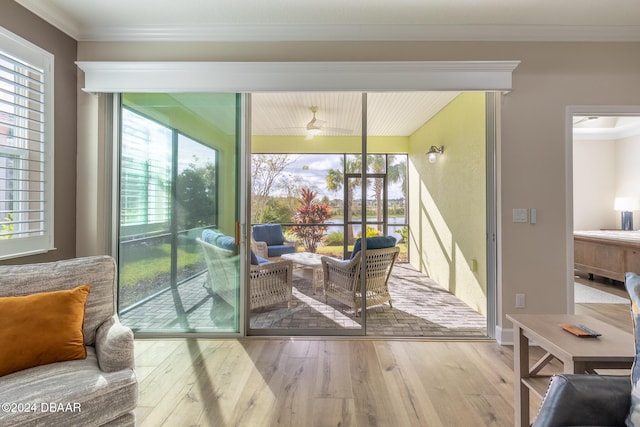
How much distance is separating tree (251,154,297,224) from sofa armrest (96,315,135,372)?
171 centimetres

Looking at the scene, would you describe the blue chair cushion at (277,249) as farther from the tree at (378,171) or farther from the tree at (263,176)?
the tree at (378,171)

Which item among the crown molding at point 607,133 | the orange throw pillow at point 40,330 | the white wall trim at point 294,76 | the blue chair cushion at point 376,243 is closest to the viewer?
the orange throw pillow at point 40,330

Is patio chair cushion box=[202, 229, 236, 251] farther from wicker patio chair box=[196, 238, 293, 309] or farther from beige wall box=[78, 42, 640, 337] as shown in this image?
beige wall box=[78, 42, 640, 337]

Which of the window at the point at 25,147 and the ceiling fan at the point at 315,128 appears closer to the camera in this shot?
the window at the point at 25,147

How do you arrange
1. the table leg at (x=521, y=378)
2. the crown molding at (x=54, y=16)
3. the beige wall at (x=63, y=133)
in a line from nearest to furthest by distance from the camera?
the table leg at (x=521, y=378)
the crown molding at (x=54, y=16)
the beige wall at (x=63, y=133)

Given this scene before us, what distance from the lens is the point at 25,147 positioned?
7.72 ft

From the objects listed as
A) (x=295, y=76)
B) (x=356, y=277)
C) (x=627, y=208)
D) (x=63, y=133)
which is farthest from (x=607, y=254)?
(x=63, y=133)

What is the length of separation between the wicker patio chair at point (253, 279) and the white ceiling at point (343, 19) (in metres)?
1.91

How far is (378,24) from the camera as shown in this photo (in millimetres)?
2689

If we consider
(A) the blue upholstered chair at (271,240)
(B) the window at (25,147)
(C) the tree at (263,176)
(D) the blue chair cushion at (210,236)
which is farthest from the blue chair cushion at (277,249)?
(B) the window at (25,147)

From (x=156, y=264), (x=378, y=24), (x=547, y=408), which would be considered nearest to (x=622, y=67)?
(x=378, y=24)

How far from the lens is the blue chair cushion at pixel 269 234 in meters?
3.30

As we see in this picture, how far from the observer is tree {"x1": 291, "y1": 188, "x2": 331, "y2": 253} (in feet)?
10.6

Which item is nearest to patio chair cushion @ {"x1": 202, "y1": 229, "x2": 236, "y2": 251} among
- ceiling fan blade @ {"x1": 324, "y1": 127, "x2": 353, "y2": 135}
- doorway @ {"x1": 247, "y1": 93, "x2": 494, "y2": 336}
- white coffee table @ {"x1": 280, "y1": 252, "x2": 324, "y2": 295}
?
doorway @ {"x1": 247, "y1": 93, "x2": 494, "y2": 336}
